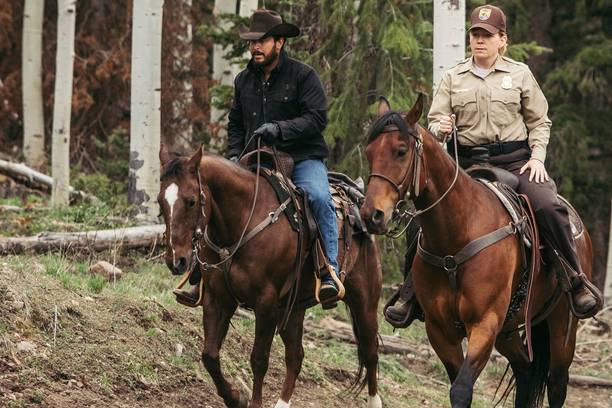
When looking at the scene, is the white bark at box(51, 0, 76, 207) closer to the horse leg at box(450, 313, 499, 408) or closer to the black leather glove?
the black leather glove

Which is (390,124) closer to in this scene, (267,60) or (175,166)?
(175,166)

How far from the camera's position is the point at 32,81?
26.4 metres

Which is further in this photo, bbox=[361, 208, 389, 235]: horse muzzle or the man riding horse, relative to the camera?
the man riding horse

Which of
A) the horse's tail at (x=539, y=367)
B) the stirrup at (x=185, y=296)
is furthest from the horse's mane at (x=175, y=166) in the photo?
the horse's tail at (x=539, y=367)

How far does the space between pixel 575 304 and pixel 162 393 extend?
11.4ft

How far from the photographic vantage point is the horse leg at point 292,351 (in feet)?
32.3

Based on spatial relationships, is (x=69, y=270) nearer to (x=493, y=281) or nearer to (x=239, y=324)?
(x=239, y=324)

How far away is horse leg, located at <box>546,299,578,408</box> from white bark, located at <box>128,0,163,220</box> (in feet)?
27.6

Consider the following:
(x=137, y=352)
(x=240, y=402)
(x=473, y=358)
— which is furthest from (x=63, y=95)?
(x=473, y=358)

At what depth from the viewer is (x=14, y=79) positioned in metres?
28.7

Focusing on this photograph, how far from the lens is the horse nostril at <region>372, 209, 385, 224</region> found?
7460 mm

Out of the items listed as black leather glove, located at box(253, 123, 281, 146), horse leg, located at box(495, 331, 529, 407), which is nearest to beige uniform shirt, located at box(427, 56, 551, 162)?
black leather glove, located at box(253, 123, 281, 146)

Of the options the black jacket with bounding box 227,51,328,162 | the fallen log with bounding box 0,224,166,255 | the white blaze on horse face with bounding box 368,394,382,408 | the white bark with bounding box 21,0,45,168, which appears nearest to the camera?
the black jacket with bounding box 227,51,328,162


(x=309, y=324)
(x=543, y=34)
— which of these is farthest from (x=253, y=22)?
(x=543, y=34)
